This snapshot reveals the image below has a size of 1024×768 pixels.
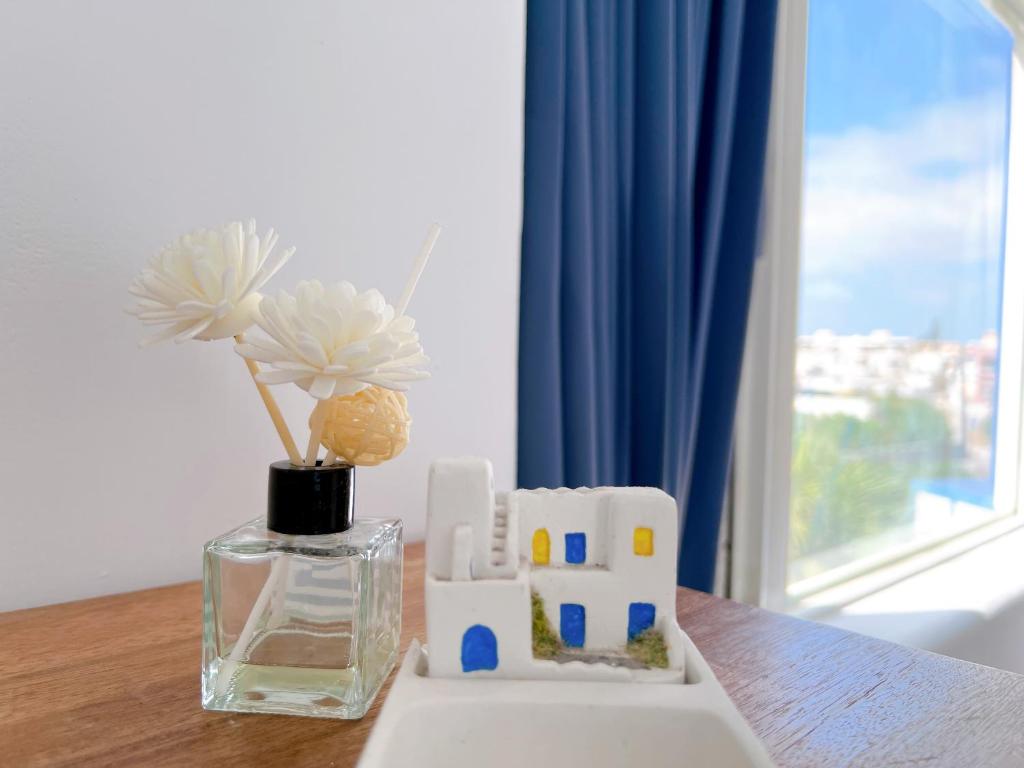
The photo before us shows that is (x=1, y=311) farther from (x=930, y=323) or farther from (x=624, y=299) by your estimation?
(x=930, y=323)

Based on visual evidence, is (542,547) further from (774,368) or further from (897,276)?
(897,276)

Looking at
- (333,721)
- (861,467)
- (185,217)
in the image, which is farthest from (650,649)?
(861,467)

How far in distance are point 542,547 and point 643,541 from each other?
6cm

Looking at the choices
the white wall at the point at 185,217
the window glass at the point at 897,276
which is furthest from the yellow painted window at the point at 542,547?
the window glass at the point at 897,276

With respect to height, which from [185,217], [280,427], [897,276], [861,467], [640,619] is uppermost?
[897,276]

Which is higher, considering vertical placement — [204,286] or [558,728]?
[204,286]

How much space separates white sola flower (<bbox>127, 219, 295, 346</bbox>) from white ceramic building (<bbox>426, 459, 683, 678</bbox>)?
A: 17 cm

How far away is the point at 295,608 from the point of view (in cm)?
50

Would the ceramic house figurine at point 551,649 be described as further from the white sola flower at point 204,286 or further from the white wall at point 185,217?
the white wall at point 185,217

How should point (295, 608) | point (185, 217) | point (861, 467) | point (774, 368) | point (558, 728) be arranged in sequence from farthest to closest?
point (861, 467) < point (774, 368) < point (185, 217) < point (295, 608) < point (558, 728)

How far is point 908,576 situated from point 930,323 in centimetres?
76

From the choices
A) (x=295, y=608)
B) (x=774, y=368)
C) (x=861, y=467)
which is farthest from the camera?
(x=861, y=467)

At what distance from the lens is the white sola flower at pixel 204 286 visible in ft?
1.53

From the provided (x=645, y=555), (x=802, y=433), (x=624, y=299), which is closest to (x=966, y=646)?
(x=802, y=433)
